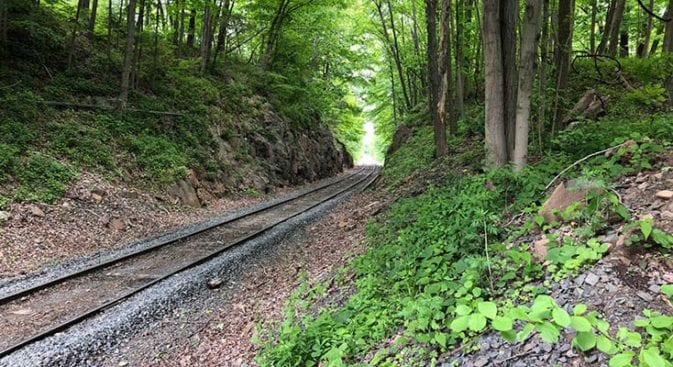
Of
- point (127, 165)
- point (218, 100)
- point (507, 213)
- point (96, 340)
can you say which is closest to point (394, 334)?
point (507, 213)

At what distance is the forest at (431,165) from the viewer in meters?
2.87

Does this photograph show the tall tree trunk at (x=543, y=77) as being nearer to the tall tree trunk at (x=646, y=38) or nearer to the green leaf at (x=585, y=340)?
the green leaf at (x=585, y=340)

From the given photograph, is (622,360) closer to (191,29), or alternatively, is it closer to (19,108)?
(19,108)

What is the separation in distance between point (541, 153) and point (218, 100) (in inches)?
575

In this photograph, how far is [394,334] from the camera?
3.53 metres

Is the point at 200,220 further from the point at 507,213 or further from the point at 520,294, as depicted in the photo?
the point at 520,294

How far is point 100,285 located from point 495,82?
22.7 feet

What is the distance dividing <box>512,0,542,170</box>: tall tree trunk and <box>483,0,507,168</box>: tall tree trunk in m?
0.40

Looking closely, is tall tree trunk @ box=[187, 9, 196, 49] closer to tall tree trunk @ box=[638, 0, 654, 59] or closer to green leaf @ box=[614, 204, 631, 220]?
tall tree trunk @ box=[638, 0, 654, 59]

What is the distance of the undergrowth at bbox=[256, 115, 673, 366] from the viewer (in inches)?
118

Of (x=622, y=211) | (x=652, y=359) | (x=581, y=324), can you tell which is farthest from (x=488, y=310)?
(x=622, y=211)

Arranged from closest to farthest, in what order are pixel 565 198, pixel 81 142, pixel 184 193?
pixel 565 198, pixel 81 142, pixel 184 193

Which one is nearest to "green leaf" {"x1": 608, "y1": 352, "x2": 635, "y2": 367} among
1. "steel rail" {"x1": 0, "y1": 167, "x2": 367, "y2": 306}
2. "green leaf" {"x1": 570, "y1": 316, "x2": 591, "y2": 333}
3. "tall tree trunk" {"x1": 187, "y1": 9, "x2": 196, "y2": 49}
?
"green leaf" {"x1": 570, "y1": 316, "x2": 591, "y2": 333}

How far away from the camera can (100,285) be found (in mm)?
6305
